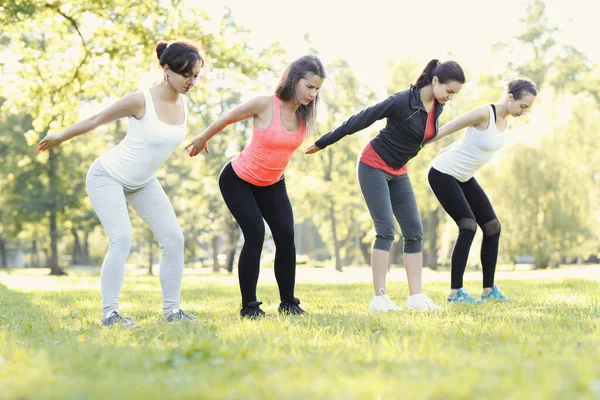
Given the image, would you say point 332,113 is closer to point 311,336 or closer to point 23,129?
point 23,129

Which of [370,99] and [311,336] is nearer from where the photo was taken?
[311,336]

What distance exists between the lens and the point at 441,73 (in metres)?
5.99

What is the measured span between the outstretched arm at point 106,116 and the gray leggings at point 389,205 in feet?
7.30

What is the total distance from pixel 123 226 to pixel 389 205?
7.98ft

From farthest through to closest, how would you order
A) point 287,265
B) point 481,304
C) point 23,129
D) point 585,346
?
point 23,129 → point 481,304 → point 287,265 → point 585,346

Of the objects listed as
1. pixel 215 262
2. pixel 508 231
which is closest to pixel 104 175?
pixel 508 231

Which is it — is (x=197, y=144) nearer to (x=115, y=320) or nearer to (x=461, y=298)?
(x=115, y=320)

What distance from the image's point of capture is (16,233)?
108ft

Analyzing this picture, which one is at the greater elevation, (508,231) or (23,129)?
(23,129)

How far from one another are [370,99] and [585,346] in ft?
104

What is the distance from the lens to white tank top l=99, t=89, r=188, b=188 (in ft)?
16.8

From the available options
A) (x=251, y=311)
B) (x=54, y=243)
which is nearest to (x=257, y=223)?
(x=251, y=311)

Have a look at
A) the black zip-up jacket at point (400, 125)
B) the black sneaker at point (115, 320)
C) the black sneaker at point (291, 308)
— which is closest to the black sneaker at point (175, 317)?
the black sneaker at point (115, 320)

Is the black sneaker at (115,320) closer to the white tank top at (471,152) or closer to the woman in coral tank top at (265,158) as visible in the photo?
the woman in coral tank top at (265,158)
